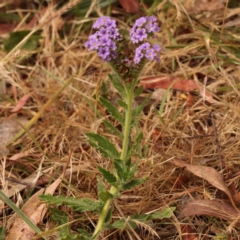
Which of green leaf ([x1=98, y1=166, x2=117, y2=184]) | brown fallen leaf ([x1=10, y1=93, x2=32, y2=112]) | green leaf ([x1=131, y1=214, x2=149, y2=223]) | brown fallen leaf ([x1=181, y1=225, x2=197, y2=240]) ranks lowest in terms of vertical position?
brown fallen leaf ([x1=181, y1=225, x2=197, y2=240])

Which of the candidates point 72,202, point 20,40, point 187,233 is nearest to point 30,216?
point 72,202

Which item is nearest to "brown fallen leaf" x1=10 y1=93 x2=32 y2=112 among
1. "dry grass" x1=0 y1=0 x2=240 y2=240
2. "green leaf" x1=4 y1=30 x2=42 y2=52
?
"dry grass" x1=0 y1=0 x2=240 y2=240

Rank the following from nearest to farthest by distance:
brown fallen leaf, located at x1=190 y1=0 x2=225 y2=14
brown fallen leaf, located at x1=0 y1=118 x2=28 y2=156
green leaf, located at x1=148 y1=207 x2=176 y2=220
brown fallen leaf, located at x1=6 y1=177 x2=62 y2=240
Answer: green leaf, located at x1=148 y1=207 x2=176 y2=220, brown fallen leaf, located at x1=6 y1=177 x2=62 y2=240, brown fallen leaf, located at x1=0 y1=118 x2=28 y2=156, brown fallen leaf, located at x1=190 y1=0 x2=225 y2=14

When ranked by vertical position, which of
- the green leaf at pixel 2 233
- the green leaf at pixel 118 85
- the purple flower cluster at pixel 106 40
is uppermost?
the purple flower cluster at pixel 106 40

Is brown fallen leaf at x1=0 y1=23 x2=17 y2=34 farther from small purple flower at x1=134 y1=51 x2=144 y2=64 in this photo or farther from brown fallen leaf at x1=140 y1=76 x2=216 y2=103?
small purple flower at x1=134 y1=51 x2=144 y2=64

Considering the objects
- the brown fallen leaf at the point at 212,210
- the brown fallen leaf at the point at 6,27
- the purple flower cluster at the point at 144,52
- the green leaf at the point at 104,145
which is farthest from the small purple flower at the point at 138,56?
the brown fallen leaf at the point at 6,27

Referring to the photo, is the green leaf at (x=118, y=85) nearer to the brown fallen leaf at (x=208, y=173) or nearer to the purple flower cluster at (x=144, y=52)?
the purple flower cluster at (x=144, y=52)

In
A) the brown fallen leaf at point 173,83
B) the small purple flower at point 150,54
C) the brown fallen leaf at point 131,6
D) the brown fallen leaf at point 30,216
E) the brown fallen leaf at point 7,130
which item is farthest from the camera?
the brown fallen leaf at point 131,6
